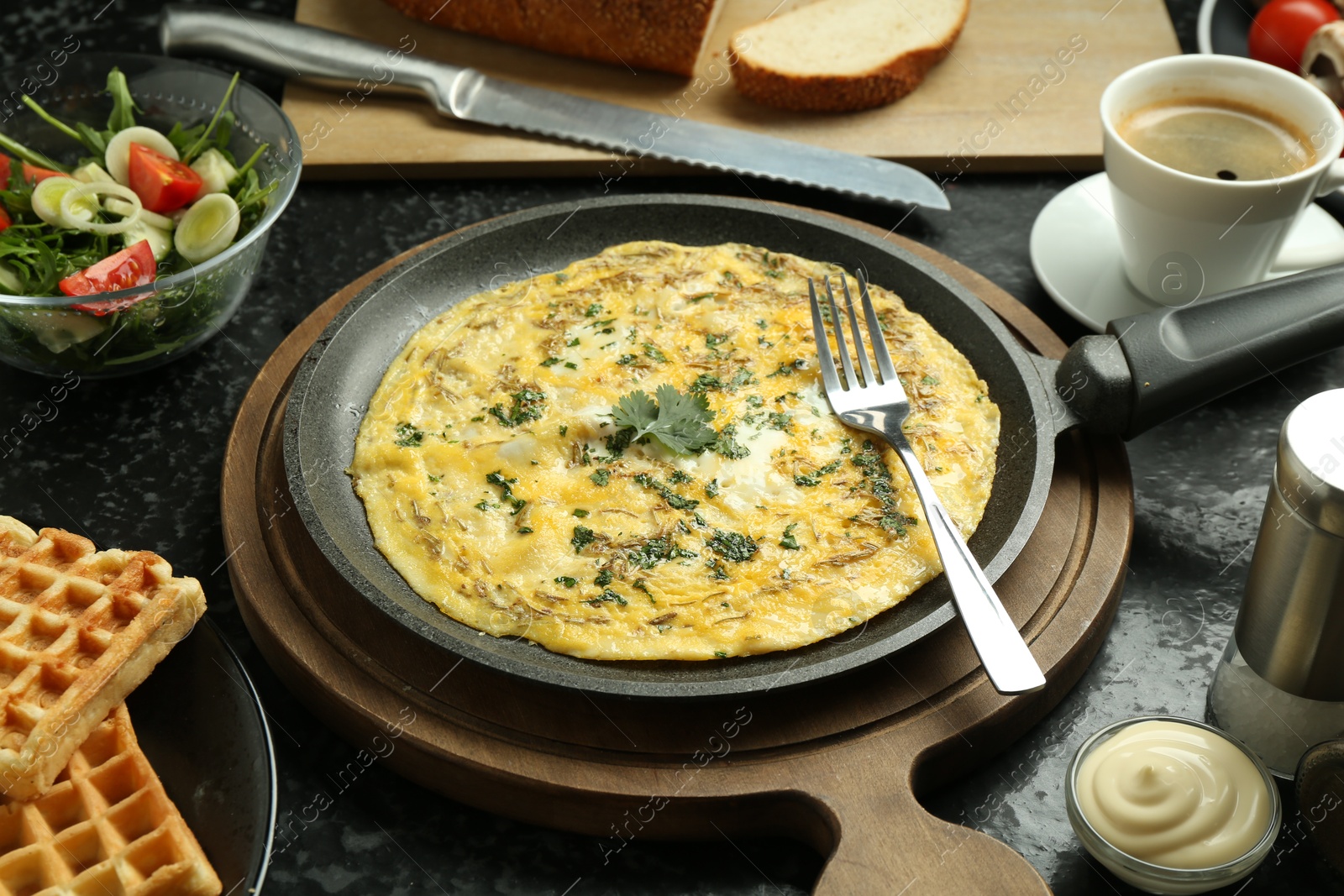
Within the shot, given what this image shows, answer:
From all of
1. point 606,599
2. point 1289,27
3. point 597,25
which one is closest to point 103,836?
point 606,599

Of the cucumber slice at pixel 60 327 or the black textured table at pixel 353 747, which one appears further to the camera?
the cucumber slice at pixel 60 327

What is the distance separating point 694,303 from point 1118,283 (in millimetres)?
1334

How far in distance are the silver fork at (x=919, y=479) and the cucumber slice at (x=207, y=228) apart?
5.36 feet

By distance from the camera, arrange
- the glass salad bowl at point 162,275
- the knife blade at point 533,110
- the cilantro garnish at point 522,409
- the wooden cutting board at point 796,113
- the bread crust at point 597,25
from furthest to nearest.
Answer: the bread crust at point 597,25
the wooden cutting board at point 796,113
the knife blade at point 533,110
the glass salad bowl at point 162,275
the cilantro garnish at point 522,409

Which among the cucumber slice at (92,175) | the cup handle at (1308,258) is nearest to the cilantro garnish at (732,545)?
the cup handle at (1308,258)

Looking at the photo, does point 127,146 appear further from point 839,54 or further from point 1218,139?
point 1218,139

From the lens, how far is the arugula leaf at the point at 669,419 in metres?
2.82

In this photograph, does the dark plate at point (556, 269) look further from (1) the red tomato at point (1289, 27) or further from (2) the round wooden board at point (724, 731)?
(1) the red tomato at point (1289, 27)

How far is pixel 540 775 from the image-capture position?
7.59 ft

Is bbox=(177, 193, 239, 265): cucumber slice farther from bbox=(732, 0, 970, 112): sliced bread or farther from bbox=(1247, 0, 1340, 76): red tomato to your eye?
bbox=(1247, 0, 1340, 76): red tomato

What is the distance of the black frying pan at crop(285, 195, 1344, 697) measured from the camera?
7.95 ft

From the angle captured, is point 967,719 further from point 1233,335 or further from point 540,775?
point 1233,335

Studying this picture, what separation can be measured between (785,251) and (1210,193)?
3.81 ft

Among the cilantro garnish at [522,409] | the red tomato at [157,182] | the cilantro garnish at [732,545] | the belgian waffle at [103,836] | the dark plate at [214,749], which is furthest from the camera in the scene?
the red tomato at [157,182]
